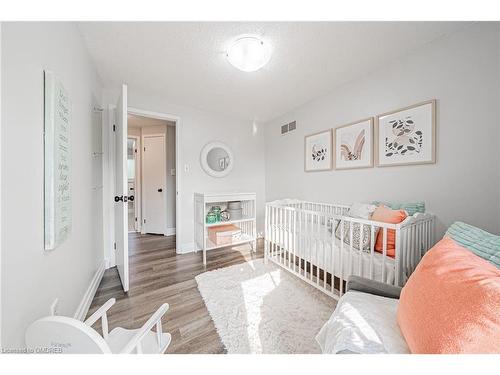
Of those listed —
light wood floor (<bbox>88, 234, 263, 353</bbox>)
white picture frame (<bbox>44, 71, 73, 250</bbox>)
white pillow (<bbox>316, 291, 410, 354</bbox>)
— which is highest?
white picture frame (<bbox>44, 71, 73, 250</bbox>)

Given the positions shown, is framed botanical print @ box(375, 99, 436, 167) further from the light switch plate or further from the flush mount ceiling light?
the light switch plate

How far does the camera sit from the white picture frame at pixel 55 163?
89cm

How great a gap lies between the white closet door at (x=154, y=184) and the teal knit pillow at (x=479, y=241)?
153 inches

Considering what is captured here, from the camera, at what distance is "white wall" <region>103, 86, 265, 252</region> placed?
256 centimetres

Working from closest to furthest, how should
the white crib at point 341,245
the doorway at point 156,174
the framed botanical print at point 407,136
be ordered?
the white crib at point 341,245 → the framed botanical print at point 407,136 → the doorway at point 156,174

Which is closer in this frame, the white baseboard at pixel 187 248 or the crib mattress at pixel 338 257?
A: the crib mattress at pixel 338 257

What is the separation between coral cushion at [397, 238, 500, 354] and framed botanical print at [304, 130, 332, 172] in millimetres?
1741

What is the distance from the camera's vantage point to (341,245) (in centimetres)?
154

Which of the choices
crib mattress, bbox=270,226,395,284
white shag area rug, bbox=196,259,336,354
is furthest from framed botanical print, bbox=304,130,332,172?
white shag area rug, bbox=196,259,336,354

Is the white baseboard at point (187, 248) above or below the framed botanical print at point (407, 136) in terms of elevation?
below

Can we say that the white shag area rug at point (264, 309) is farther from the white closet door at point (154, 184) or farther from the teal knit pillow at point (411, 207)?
the white closet door at point (154, 184)

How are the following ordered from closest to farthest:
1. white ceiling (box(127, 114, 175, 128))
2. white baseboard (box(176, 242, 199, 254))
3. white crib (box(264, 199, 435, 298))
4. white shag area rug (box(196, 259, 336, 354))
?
white shag area rug (box(196, 259, 336, 354)) < white crib (box(264, 199, 435, 298)) < white baseboard (box(176, 242, 199, 254)) < white ceiling (box(127, 114, 175, 128))

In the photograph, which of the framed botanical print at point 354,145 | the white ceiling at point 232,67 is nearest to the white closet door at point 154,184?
the white ceiling at point 232,67

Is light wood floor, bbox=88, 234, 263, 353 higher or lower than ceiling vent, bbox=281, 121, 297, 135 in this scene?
lower
